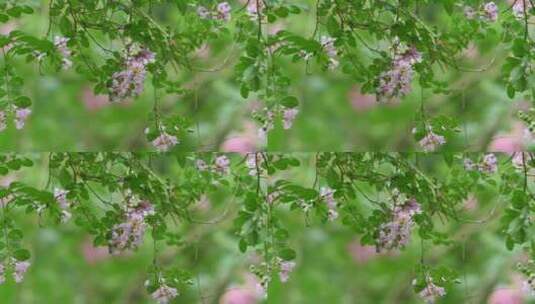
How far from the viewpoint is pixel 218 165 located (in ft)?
8.52

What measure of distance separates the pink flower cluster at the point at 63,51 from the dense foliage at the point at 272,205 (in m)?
0.26

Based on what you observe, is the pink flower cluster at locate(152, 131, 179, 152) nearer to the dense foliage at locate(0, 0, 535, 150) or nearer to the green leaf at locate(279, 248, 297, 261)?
the dense foliage at locate(0, 0, 535, 150)

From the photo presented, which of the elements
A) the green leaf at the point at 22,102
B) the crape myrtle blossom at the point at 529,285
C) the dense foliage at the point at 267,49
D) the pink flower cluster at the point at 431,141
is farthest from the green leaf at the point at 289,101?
the crape myrtle blossom at the point at 529,285

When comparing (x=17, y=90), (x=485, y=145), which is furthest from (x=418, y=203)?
(x=17, y=90)

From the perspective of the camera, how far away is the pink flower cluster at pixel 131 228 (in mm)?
2580

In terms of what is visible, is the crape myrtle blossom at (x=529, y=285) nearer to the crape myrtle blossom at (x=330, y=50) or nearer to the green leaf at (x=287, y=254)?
the green leaf at (x=287, y=254)

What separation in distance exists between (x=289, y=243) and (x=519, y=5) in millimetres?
953

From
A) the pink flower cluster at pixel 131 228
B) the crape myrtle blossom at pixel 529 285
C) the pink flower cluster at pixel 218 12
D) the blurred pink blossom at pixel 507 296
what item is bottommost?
the blurred pink blossom at pixel 507 296

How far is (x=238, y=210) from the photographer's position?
2.60 meters

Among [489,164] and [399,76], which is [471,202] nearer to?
Result: [489,164]

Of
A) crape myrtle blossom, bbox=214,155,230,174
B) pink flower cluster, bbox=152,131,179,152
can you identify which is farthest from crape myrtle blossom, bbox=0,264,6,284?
crape myrtle blossom, bbox=214,155,230,174

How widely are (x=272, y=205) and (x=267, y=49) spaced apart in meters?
0.45

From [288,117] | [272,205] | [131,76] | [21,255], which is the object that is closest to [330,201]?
[272,205]

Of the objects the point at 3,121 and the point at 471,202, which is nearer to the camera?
the point at 3,121
